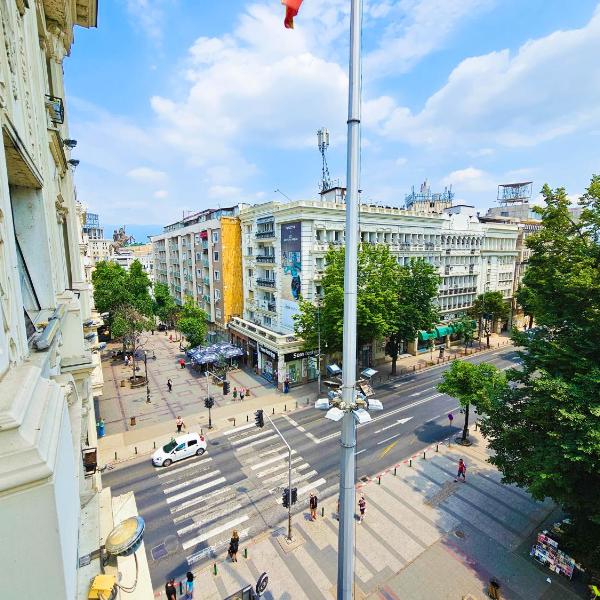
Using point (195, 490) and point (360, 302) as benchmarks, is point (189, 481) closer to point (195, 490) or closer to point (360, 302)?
point (195, 490)

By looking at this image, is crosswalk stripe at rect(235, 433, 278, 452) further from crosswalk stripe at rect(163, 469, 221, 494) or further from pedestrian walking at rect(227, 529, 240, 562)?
pedestrian walking at rect(227, 529, 240, 562)

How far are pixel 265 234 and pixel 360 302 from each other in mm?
15539

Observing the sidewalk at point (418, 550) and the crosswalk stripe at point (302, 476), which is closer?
the sidewalk at point (418, 550)

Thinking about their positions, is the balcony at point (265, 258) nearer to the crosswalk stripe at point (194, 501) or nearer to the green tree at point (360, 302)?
the green tree at point (360, 302)

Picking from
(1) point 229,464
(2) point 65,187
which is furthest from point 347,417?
(1) point 229,464

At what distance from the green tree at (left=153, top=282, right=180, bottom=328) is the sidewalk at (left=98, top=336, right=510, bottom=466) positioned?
903 inches

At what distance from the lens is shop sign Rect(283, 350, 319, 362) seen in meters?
35.5

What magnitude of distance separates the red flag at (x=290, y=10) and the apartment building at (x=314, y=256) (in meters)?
26.8

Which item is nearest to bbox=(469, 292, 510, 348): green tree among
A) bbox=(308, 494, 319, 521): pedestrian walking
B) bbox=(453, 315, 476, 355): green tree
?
bbox=(453, 315, 476, 355): green tree

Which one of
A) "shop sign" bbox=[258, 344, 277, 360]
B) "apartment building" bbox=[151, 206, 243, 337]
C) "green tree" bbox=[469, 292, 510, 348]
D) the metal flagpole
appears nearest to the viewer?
the metal flagpole

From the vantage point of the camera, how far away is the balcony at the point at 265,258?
3935 cm

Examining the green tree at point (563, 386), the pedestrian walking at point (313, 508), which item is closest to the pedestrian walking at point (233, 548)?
the pedestrian walking at point (313, 508)

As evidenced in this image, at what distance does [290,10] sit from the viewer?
670 centimetres

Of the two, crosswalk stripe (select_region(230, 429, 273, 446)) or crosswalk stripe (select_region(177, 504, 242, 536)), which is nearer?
crosswalk stripe (select_region(177, 504, 242, 536))
